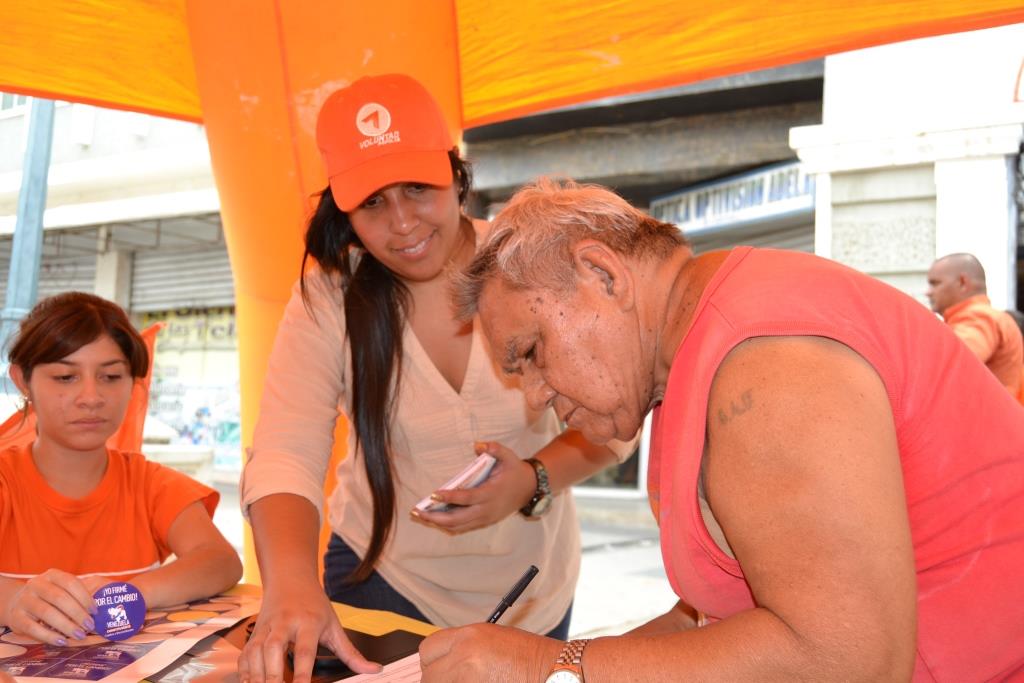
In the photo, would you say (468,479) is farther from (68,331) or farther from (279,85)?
(279,85)

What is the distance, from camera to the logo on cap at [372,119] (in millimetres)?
1778

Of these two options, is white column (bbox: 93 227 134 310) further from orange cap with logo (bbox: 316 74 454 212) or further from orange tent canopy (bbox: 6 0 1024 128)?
orange cap with logo (bbox: 316 74 454 212)

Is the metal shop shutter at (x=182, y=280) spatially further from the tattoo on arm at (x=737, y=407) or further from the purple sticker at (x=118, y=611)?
the tattoo on arm at (x=737, y=407)

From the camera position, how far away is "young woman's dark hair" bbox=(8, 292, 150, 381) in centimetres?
208

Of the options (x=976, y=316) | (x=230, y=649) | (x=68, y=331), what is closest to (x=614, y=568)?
(x=976, y=316)

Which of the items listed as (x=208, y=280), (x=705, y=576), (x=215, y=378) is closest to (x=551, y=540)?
(x=705, y=576)

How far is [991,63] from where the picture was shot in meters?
4.42

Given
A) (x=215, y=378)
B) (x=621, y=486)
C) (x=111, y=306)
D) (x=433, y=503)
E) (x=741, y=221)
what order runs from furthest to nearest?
(x=215, y=378) < (x=621, y=486) < (x=741, y=221) < (x=111, y=306) < (x=433, y=503)

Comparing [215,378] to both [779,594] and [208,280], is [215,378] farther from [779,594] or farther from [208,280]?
[779,594]

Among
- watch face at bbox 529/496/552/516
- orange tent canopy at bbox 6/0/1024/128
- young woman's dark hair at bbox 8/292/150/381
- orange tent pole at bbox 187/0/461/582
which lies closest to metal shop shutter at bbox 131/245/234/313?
orange tent canopy at bbox 6/0/1024/128

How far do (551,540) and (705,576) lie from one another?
1013 millimetres

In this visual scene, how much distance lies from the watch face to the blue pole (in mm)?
2049

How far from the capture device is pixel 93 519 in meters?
2.00

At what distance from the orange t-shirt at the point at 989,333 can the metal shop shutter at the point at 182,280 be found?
619 cm
